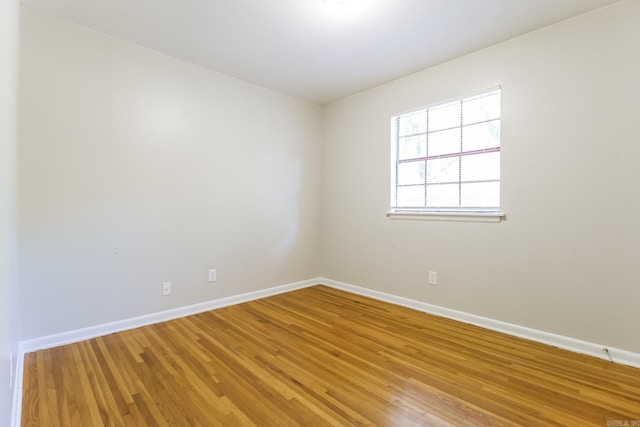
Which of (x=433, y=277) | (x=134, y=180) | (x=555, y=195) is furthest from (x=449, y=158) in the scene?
(x=134, y=180)

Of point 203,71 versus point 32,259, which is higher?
point 203,71

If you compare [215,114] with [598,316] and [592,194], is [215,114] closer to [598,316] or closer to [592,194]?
[592,194]

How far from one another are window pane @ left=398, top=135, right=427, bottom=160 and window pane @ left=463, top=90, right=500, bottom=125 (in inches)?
18.0

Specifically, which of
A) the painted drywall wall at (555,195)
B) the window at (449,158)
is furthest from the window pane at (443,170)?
the painted drywall wall at (555,195)

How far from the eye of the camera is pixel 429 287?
3047 millimetres

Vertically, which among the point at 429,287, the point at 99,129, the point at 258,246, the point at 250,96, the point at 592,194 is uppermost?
the point at 250,96

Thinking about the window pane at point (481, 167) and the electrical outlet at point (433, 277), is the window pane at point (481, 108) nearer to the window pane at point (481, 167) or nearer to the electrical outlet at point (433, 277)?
the window pane at point (481, 167)

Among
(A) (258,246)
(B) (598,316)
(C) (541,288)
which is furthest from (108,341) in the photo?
(B) (598,316)

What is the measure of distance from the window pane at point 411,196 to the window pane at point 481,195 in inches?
17.8

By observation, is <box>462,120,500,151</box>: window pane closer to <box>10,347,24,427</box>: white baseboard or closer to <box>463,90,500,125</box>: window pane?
<box>463,90,500,125</box>: window pane

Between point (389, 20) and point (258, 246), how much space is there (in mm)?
2573

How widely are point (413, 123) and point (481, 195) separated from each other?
107 cm

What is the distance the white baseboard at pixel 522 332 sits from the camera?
80.8 inches

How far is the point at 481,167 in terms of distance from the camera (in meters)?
2.76
